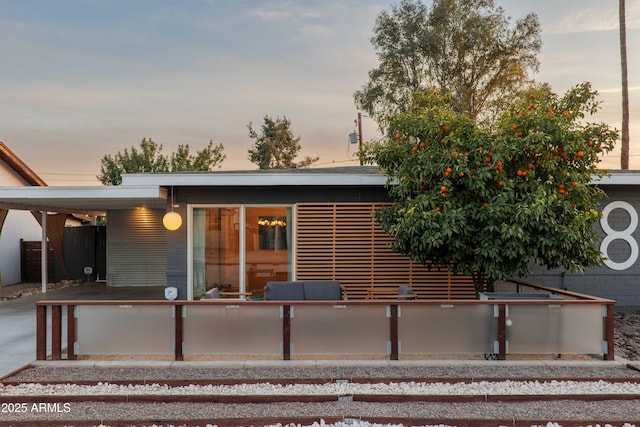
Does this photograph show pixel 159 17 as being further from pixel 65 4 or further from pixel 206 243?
pixel 206 243

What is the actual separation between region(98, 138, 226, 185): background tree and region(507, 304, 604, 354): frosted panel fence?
27.9m

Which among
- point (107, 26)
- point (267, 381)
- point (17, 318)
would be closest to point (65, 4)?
point (107, 26)

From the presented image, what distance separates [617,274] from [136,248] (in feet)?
39.0

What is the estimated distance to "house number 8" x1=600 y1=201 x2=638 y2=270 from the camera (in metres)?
8.83

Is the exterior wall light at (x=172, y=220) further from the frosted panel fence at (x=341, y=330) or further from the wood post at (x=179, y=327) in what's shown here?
the frosted panel fence at (x=341, y=330)

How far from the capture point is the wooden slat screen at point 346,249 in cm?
838

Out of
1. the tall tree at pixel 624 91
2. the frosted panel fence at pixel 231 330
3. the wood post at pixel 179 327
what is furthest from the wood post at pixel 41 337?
the tall tree at pixel 624 91

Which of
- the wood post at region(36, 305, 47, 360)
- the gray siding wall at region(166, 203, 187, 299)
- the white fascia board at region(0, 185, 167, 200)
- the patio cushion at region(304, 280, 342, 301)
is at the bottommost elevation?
the wood post at region(36, 305, 47, 360)

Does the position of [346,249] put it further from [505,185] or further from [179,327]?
[179,327]

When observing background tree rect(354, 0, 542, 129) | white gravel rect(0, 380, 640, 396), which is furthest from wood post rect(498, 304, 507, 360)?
background tree rect(354, 0, 542, 129)

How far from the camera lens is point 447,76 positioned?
2136 centimetres

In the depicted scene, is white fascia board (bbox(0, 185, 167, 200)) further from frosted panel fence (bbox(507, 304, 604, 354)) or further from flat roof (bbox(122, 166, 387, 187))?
frosted panel fence (bbox(507, 304, 604, 354))

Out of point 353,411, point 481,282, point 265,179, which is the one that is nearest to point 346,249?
point 265,179

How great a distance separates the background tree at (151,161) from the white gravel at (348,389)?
2763 centimetres
